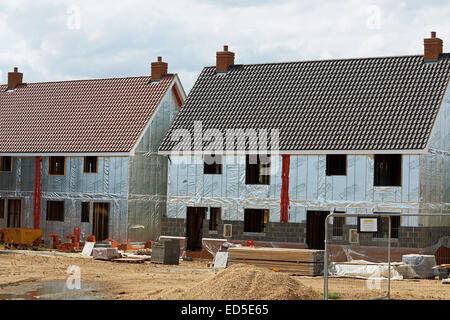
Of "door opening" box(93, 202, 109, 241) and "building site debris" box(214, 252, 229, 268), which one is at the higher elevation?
"door opening" box(93, 202, 109, 241)

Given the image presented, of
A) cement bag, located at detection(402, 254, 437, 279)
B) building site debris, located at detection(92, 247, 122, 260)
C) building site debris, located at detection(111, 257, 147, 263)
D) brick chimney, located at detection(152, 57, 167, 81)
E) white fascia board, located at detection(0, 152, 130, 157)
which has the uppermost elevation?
brick chimney, located at detection(152, 57, 167, 81)

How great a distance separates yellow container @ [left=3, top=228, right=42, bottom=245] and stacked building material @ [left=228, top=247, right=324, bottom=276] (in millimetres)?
14447

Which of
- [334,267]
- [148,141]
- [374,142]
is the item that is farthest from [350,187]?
[148,141]

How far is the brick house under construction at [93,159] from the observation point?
122 ft

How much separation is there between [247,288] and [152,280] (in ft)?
20.8

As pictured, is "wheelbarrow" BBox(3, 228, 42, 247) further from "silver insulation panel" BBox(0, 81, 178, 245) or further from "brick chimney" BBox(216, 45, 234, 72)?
"brick chimney" BBox(216, 45, 234, 72)

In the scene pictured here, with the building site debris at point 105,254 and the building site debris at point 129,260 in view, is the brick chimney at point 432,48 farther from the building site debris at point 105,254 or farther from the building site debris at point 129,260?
the building site debris at point 105,254

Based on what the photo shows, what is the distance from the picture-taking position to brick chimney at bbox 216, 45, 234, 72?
38.9 m

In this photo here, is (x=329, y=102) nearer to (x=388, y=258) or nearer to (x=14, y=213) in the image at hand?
(x=388, y=258)

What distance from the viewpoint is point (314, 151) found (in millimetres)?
32312

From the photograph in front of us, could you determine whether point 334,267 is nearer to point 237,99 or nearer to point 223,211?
point 223,211

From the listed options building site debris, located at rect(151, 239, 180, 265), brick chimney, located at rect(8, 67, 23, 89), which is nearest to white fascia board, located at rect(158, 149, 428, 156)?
Result: building site debris, located at rect(151, 239, 180, 265)

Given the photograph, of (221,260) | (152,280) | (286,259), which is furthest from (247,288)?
(221,260)
